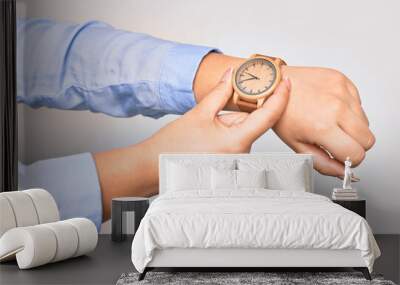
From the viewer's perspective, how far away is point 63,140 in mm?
7133

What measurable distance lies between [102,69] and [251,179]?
2101mm

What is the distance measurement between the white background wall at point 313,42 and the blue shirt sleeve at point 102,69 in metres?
0.14

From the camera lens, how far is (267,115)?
687 cm

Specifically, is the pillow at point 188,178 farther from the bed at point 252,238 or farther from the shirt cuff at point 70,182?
the bed at point 252,238

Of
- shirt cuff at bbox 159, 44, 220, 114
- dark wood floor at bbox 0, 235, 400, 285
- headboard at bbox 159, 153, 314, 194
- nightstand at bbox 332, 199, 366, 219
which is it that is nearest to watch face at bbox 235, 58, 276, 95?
shirt cuff at bbox 159, 44, 220, 114

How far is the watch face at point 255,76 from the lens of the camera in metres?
6.83

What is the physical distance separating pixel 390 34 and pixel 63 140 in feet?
12.1

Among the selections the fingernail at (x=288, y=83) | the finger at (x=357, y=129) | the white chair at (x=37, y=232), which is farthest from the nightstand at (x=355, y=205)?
the white chair at (x=37, y=232)

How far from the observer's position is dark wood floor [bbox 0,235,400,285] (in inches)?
189

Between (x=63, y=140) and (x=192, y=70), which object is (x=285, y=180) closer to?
(x=192, y=70)

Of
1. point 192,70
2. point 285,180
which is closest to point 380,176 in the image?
point 285,180

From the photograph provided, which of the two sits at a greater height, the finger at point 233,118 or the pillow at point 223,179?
the finger at point 233,118

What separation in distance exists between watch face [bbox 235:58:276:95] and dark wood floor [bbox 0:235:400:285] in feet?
6.65

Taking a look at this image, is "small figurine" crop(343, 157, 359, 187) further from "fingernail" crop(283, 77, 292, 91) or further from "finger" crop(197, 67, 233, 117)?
"finger" crop(197, 67, 233, 117)
